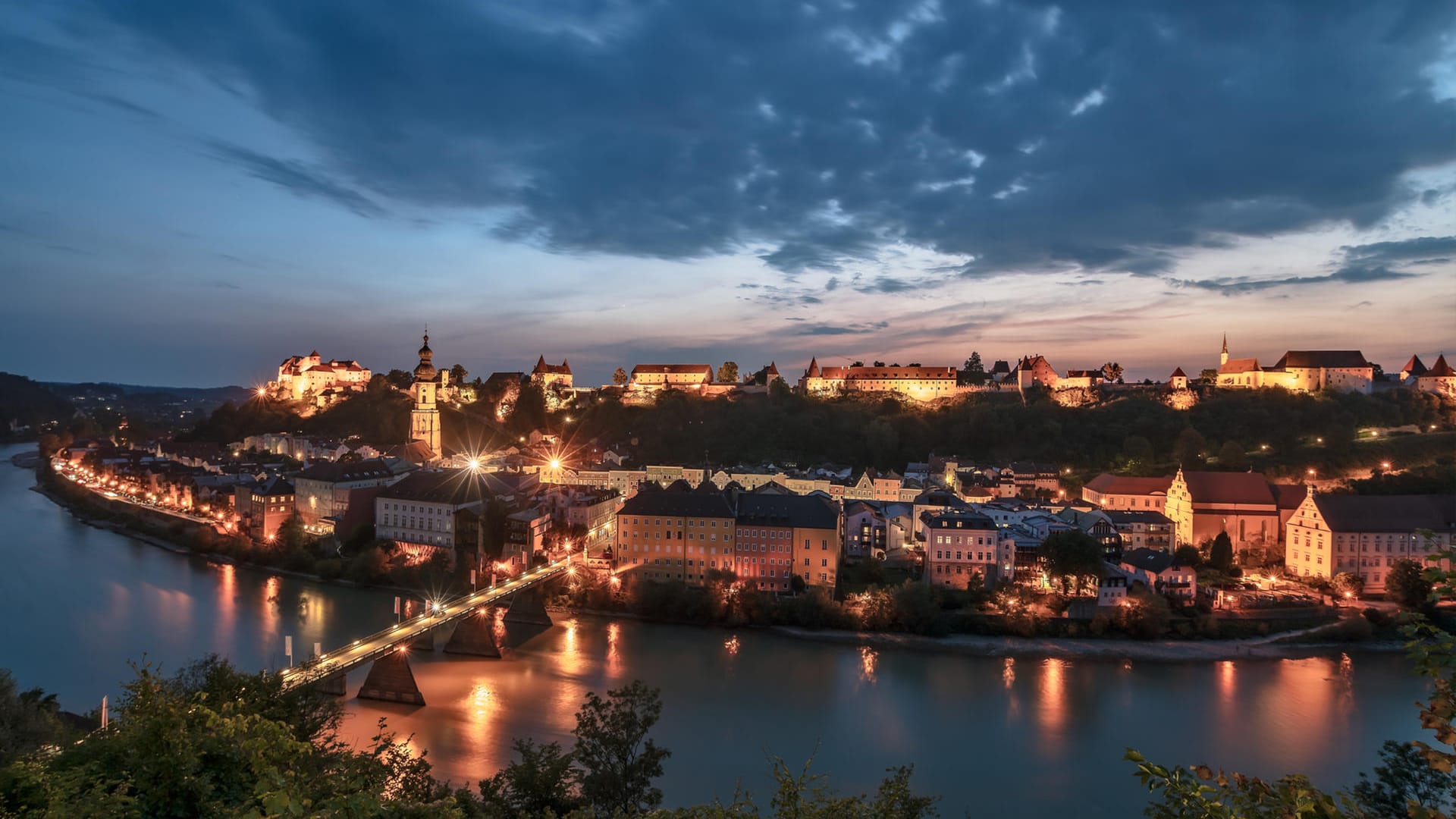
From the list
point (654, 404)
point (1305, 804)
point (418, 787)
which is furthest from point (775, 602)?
point (654, 404)

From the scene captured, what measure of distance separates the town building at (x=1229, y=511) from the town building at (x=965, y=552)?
591cm

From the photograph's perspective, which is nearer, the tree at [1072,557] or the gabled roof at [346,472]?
the tree at [1072,557]

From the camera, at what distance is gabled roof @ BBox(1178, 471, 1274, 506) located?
20.1 metres

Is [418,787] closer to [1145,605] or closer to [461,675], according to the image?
[461,675]

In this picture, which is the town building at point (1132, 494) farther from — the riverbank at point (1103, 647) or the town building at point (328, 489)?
the town building at point (328, 489)

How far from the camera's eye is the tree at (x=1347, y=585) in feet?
55.9

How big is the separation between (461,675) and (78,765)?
9.19 m

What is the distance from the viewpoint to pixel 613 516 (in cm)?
2241

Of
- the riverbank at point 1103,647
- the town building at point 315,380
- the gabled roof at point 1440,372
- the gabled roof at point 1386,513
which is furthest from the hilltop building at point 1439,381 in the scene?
the town building at point 315,380

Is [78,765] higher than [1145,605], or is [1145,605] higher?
→ [78,765]

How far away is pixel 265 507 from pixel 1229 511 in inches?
1029

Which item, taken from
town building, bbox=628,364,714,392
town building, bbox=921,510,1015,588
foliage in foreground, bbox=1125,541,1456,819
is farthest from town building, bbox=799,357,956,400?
foliage in foreground, bbox=1125,541,1456,819

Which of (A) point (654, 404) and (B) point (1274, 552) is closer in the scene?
(B) point (1274, 552)

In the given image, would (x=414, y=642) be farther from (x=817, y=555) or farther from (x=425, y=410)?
(x=425, y=410)
